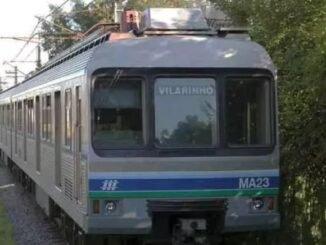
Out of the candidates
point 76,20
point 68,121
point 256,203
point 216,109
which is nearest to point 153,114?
point 216,109

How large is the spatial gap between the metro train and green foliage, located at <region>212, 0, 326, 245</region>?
0.46 meters

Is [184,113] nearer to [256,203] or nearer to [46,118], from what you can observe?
[256,203]

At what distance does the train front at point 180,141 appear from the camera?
7.98 m

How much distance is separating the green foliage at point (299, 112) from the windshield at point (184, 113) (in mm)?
1079

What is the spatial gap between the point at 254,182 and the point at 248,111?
2.60ft

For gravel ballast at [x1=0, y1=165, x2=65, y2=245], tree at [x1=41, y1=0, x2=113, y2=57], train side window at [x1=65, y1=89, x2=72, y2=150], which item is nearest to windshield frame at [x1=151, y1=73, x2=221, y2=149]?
train side window at [x1=65, y1=89, x2=72, y2=150]

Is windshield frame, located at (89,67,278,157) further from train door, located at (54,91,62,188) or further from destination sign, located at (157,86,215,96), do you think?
train door, located at (54,91,62,188)

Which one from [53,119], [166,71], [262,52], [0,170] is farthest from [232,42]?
[0,170]

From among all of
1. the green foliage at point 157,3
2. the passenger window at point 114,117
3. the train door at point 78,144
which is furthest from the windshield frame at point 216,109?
the green foliage at point 157,3

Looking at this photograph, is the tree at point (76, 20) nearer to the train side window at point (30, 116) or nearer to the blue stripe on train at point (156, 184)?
the train side window at point (30, 116)

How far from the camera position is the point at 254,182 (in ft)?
27.0

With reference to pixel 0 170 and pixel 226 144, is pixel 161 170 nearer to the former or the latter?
pixel 226 144

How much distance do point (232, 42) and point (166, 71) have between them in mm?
934

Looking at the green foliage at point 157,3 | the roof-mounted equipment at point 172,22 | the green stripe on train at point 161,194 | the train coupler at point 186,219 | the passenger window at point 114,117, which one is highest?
the green foliage at point 157,3
